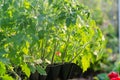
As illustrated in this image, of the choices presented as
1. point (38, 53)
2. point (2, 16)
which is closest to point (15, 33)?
point (2, 16)

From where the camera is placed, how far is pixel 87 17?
Answer: 1555 mm

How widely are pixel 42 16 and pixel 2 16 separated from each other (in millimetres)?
170

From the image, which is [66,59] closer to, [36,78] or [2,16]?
[36,78]

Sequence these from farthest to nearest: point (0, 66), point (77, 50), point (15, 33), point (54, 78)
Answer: point (54, 78) → point (77, 50) → point (15, 33) → point (0, 66)

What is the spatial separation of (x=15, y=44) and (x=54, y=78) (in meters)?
0.55

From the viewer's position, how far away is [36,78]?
1741mm

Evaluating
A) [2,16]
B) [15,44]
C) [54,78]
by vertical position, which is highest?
[2,16]

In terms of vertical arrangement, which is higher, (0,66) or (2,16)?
(2,16)

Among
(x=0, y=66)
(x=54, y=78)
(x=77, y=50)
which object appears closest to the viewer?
(x=0, y=66)

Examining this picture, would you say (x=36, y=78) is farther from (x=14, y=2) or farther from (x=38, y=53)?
(x=14, y=2)

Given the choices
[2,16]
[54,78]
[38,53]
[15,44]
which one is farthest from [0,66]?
[54,78]

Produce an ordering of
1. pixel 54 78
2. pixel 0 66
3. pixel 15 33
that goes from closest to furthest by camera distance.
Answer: pixel 0 66
pixel 15 33
pixel 54 78

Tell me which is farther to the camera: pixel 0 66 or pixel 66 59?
pixel 66 59

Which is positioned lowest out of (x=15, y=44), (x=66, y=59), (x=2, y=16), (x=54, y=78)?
(x=54, y=78)
